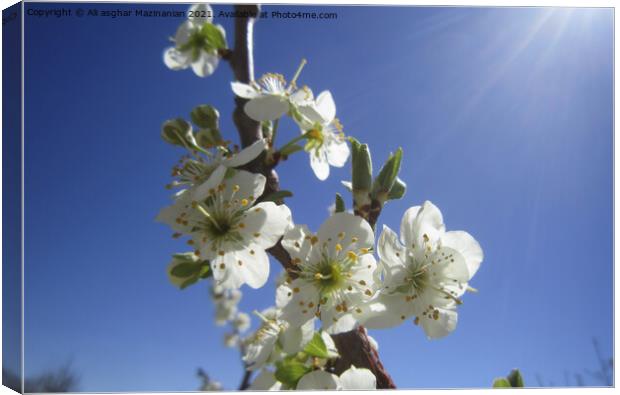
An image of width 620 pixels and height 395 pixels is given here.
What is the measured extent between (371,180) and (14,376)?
4.26 ft

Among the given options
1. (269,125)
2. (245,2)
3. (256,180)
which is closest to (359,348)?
(256,180)

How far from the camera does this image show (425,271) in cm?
115

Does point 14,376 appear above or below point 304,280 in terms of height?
below

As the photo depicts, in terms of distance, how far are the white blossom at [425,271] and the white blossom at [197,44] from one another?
848mm

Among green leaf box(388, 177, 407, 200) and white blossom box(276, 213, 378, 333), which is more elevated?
green leaf box(388, 177, 407, 200)

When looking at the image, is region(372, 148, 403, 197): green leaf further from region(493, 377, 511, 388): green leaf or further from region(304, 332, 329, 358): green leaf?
region(493, 377, 511, 388): green leaf

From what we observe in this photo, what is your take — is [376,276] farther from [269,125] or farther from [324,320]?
[269,125]

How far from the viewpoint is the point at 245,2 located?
1638 millimetres

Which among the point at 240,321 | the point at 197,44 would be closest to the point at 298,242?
the point at 197,44

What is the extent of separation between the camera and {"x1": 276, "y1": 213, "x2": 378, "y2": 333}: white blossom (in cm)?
109

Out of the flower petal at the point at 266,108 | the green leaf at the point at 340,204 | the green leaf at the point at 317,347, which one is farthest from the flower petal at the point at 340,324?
the flower petal at the point at 266,108

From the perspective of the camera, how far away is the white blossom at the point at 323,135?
1252mm

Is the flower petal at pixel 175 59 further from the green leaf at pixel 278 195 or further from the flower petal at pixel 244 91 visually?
the green leaf at pixel 278 195

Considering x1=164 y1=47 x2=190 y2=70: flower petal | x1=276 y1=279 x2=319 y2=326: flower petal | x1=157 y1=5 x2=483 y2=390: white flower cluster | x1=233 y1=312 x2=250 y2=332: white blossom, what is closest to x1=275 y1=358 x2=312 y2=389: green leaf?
x1=157 y1=5 x2=483 y2=390: white flower cluster
